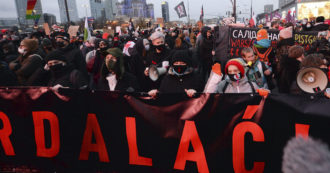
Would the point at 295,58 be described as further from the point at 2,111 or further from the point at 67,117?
the point at 2,111

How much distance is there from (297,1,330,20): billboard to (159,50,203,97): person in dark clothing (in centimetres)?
5705

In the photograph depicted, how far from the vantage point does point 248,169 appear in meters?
2.57

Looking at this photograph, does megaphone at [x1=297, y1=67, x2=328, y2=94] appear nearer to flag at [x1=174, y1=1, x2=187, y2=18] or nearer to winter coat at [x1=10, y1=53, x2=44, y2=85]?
winter coat at [x1=10, y1=53, x2=44, y2=85]

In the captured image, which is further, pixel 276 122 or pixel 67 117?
pixel 67 117

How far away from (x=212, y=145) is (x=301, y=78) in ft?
3.70

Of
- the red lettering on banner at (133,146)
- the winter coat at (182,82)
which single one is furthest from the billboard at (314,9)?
the red lettering on banner at (133,146)

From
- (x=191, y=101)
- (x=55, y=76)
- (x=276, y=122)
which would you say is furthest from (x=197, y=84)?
(x=55, y=76)

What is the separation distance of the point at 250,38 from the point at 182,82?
349cm

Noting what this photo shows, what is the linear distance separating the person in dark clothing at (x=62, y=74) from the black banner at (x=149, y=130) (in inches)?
17.5

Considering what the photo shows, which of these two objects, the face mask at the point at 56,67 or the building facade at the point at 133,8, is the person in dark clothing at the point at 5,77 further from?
the building facade at the point at 133,8

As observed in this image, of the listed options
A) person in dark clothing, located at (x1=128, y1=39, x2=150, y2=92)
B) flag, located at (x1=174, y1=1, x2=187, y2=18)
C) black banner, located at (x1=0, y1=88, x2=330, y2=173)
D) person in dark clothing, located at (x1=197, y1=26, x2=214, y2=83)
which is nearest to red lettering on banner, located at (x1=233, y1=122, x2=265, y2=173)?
black banner, located at (x1=0, y1=88, x2=330, y2=173)

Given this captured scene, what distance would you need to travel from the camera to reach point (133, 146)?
291 cm

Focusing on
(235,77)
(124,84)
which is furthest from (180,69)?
(124,84)

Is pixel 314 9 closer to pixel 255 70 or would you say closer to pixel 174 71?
pixel 255 70
